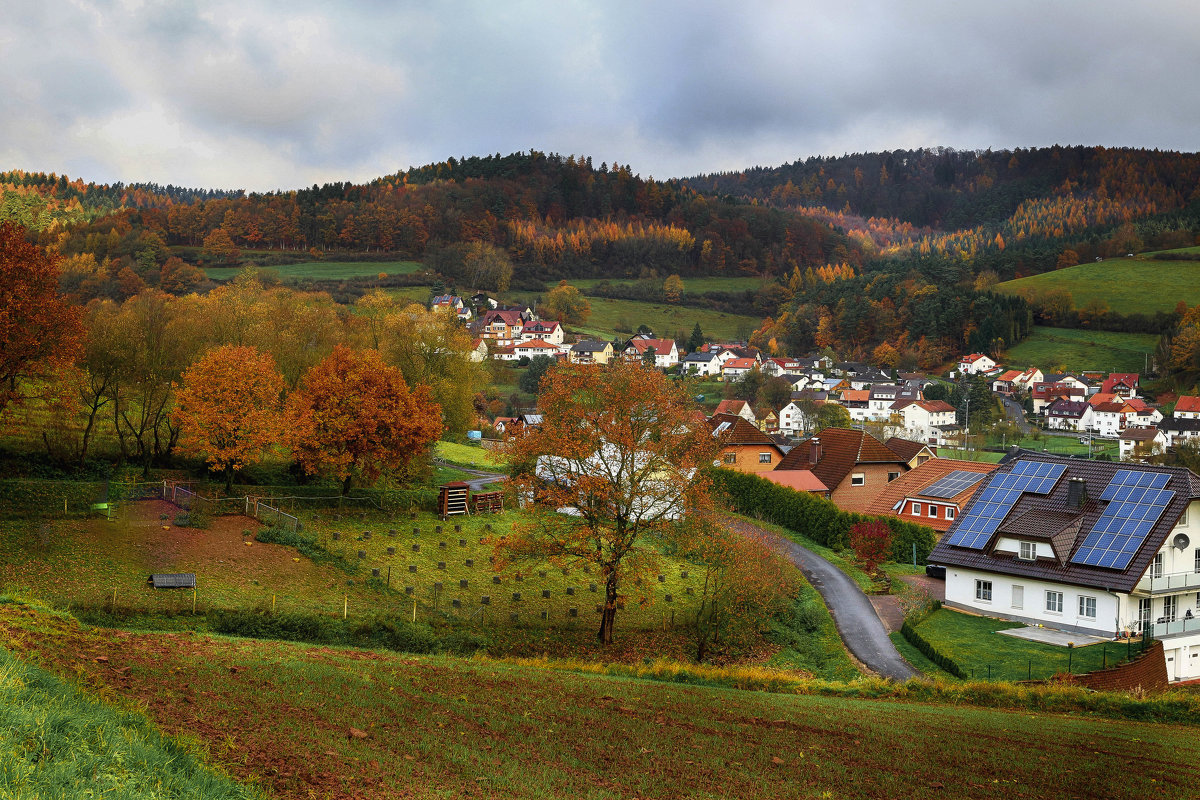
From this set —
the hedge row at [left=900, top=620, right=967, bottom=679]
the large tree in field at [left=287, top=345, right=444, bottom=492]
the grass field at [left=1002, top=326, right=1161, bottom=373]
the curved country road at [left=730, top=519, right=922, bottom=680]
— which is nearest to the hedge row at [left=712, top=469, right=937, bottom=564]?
the curved country road at [left=730, top=519, right=922, bottom=680]

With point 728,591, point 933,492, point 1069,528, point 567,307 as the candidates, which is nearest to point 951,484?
point 933,492

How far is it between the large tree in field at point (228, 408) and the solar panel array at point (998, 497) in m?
27.4

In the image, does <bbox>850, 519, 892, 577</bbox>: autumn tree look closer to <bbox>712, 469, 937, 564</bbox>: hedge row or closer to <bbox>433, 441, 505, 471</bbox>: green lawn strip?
<bbox>712, 469, 937, 564</bbox>: hedge row

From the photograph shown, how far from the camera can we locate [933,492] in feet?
150

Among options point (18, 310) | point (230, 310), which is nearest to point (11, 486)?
point (18, 310)

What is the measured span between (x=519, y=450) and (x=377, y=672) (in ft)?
36.8

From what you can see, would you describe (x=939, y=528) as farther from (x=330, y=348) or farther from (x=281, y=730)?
(x=281, y=730)

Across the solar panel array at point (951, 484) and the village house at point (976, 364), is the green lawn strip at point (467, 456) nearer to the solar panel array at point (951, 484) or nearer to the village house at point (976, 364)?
the solar panel array at point (951, 484)

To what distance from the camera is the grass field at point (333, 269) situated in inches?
5221

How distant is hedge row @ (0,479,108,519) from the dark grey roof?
3093cm

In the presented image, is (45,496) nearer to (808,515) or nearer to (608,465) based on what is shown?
(608,465)

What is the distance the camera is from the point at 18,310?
85.6 ft

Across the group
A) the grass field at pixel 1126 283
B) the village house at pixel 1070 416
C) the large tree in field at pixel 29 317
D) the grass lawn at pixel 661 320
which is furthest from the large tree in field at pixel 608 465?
the grass field at pixel 1126 283

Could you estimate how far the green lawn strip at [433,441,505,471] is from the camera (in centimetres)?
5484
